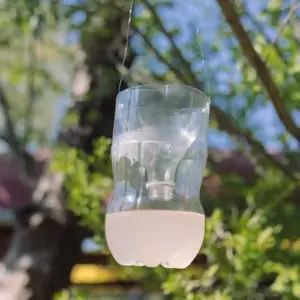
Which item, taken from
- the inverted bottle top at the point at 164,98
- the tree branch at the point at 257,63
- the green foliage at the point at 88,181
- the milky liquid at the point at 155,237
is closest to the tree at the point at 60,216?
the green foliage at the point at 88,181

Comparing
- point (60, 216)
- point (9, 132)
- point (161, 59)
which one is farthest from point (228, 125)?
point (9, 132)

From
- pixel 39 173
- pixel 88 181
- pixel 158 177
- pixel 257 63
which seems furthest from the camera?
pixel 39 173

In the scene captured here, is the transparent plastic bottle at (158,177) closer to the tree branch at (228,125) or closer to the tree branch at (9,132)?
the tree branch at (228,125)

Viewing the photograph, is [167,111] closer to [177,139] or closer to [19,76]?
[177,139]

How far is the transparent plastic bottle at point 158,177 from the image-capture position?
92 cm

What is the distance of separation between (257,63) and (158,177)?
0.53 metres

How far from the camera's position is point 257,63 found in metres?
1.45

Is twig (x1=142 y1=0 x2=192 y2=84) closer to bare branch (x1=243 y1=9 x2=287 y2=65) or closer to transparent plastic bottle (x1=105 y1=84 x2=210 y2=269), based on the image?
bare branch (x1=243 y1=9 x2=287 y2=65)

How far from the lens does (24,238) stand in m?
2.25

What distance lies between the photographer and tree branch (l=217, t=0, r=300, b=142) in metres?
1.28

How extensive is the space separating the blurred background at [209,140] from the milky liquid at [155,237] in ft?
1.53

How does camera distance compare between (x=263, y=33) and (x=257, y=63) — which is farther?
(x=263, y=33)

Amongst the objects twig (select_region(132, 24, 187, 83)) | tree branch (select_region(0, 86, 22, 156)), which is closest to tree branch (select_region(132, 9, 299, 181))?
twig (select_region(132, 24, 187, 83))

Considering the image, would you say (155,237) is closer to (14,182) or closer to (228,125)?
(228,125)
